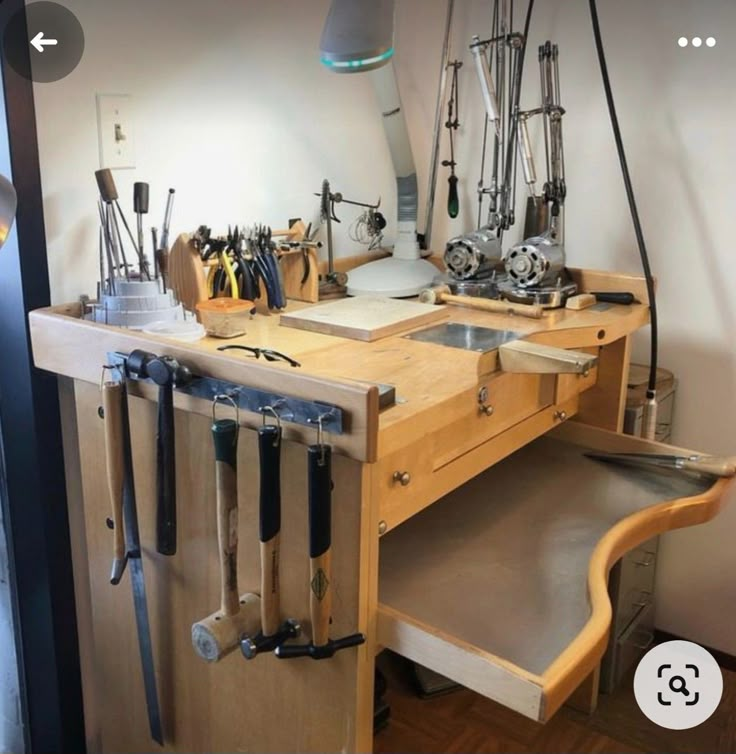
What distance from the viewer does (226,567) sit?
1.01 meters

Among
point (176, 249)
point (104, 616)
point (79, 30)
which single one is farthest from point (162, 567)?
point (79, 30)

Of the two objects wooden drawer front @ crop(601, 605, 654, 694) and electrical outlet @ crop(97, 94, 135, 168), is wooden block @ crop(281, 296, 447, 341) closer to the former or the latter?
electrical outlet @ crop(97, 94, 135, 168)

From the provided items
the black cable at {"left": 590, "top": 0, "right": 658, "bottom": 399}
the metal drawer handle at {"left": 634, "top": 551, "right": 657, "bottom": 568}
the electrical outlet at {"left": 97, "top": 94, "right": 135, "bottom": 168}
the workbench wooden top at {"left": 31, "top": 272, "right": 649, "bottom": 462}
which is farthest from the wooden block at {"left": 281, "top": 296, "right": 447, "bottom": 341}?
the metal drawer handle at {"left": 634, "top": 551, "right": 657, "bottom": 568}

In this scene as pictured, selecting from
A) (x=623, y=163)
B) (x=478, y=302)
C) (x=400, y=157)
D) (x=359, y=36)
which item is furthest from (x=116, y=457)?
(x=623, y=163)

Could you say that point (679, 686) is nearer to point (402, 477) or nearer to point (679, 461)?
point (679, 461)

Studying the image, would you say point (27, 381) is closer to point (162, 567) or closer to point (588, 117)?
point (162, 567)

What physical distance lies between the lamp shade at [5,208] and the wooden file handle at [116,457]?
325 millimetres

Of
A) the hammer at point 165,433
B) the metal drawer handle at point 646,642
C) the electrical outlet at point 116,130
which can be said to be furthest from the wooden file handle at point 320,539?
the metal drawer handle at point 646,642

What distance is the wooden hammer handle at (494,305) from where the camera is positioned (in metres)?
1.50

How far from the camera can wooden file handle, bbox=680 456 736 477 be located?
1.33 m

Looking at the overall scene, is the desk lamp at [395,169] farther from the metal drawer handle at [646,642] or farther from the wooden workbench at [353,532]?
the metal drawer handle at [646,642]

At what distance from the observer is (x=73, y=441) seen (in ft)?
4.41

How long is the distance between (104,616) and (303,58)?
113 centimetres

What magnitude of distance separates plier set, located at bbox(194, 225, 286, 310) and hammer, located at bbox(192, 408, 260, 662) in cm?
49
